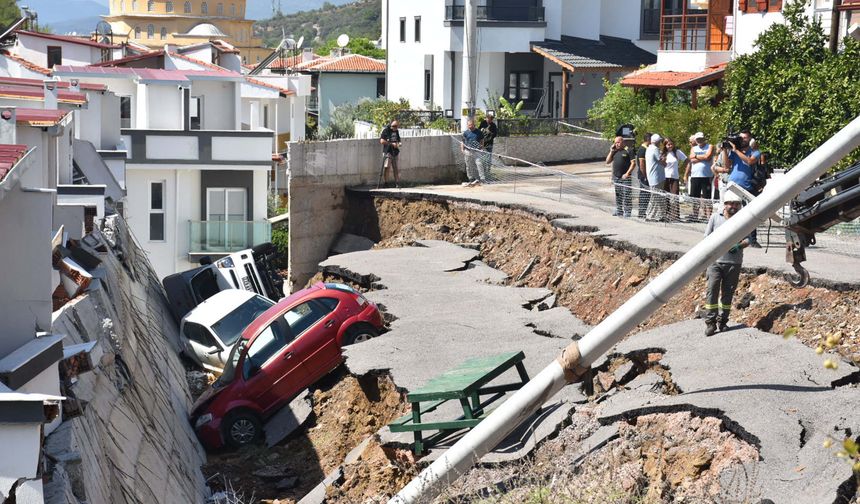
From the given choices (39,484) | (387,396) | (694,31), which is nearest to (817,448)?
(39,484)

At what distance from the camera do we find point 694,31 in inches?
1423

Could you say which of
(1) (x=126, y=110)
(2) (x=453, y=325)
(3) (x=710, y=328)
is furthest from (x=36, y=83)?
(3) (x=710, y=328)

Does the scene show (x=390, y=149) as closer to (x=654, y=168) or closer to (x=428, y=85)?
(x=654, y=168)

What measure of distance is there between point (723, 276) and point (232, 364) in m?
7.61

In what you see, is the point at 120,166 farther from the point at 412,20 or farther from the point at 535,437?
the point at 412,20

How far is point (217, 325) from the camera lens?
21.9 metres

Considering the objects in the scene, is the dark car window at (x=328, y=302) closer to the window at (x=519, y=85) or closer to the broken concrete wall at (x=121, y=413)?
the broken concrete wall at (x=121, y=413)

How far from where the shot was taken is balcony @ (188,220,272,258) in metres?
33.8

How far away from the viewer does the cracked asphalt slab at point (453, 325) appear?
13.8m

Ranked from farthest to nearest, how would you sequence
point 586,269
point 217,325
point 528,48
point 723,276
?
point 528,48 → point 217,325 → point 586,269 → point 723,276

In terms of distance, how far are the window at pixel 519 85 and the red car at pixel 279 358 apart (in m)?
32.6

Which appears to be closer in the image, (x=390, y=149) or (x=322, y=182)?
(x=322, y=182)

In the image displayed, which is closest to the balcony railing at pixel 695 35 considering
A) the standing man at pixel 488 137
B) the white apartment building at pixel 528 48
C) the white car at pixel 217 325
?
the white apartment building at pixel 528 48

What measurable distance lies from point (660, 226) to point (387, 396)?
6.57 m
